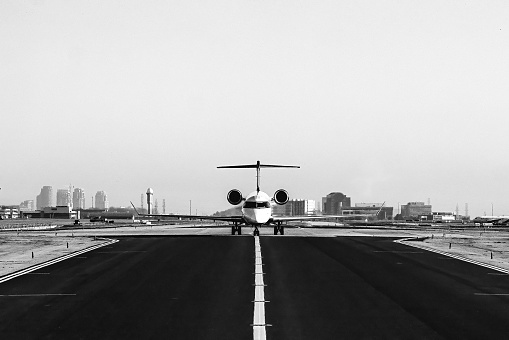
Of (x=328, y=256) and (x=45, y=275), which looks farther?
(x=328, y=256)

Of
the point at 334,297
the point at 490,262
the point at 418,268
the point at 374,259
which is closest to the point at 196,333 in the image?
the point at 334,297

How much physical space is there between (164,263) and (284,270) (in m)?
5.64

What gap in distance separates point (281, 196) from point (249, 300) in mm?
42727

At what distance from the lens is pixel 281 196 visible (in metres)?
58.3

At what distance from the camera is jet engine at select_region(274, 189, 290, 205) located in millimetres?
58031

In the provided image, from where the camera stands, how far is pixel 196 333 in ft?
38.0

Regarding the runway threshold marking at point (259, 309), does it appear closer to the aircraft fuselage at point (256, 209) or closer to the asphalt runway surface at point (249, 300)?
the asphalt runway surface at point (249, 300)

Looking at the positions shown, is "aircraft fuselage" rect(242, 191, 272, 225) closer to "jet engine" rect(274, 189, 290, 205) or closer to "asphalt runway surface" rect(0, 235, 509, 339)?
"jet engine" rect(274, 189, 290, 205)

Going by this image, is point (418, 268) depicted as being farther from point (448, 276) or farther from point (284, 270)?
point (284, 270)

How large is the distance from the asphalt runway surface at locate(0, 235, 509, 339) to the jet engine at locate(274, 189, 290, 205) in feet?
101

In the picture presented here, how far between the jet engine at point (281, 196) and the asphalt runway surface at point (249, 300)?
3065 cm

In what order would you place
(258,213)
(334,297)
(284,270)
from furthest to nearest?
(258,213)
(284,270)
(334,297)

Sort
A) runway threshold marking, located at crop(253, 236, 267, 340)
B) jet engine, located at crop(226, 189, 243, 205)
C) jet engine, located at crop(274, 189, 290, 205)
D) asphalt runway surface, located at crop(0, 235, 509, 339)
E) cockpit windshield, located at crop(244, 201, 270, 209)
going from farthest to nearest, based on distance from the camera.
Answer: jet engine, located at crop(274, 189, 290, 205), jet engine, located at crop(226, 189, 243, 205), cockpit windshield, located at crop(244, 201, 270, 209), asphalt runway surface, located at crop(0, 235, 509, 339), runway threshold marking, located at crop(253, 236, 267, 340)

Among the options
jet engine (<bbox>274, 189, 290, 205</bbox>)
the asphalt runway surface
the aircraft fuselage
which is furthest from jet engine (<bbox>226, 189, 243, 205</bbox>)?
the asphalt runway surface
